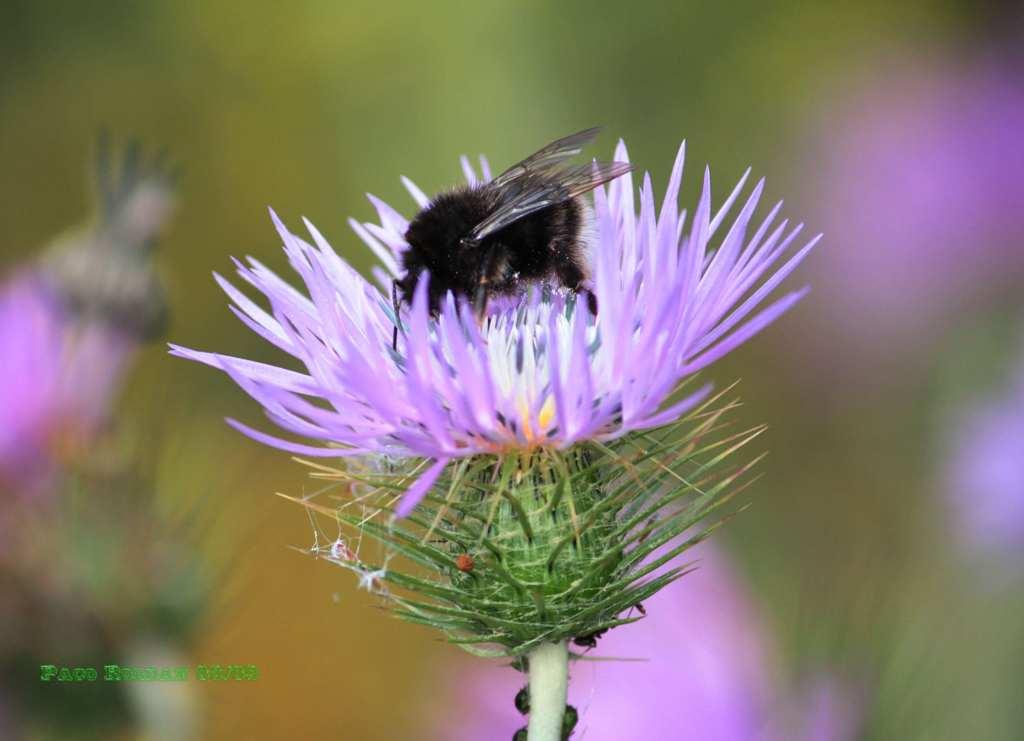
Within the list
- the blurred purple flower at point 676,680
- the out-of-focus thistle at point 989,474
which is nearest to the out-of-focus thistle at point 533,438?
the blurred purple flower at point 676,680

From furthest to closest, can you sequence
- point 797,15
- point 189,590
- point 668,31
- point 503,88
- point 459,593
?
1. point 797,15
2. point 668,31
3. point 503,88
4. point 189,590
5. point 459,593

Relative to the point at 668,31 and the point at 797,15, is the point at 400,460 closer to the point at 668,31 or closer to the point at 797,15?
the point at 668,31

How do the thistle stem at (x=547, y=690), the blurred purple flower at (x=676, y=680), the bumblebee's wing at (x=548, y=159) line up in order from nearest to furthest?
the thistle stem at (x=547, y=690), the bumblebee's wing at (x=548, y=159), the blurred purple flower at (x=676, y=680)

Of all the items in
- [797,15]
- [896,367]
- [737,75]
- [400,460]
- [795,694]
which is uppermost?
[797,15]

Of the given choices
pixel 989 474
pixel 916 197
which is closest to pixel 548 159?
pixel 989 474

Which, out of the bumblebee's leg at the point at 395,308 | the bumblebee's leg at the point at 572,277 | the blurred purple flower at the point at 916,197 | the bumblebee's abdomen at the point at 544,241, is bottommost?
the bumblebee's leg at the point at 395,308

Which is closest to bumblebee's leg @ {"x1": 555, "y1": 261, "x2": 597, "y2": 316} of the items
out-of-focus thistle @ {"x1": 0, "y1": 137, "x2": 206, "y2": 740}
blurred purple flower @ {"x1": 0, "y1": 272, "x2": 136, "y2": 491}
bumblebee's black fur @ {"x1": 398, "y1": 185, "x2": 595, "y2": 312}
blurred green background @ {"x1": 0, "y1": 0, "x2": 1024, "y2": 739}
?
bumblebee's black fur @ {"x1": 398, "y1": 185, "x2": 595, "y2": 312}

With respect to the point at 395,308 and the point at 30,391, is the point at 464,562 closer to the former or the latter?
the point at 395,308

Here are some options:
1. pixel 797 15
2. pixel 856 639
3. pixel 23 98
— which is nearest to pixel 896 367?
pixel 797 15

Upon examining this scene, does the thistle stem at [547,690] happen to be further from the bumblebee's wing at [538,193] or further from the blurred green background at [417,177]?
the blurred green background at [417,177]
